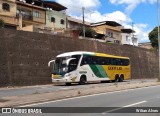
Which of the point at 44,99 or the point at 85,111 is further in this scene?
the point at 44,99

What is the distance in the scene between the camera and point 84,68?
114ft

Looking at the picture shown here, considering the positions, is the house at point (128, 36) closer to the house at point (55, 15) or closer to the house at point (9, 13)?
the house at point (55, 15)

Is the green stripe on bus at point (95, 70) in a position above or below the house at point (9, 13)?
below

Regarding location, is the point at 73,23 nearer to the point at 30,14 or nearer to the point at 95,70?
the point at 30,14

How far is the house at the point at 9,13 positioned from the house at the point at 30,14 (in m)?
1.29

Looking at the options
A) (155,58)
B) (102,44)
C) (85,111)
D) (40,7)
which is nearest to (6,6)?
(40,7)

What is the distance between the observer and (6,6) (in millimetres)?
61594

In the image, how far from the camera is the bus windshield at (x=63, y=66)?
32.9 meters

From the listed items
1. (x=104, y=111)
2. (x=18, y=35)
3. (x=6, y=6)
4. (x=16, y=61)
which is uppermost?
(x=6, y=6)

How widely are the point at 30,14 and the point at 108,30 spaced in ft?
93.5

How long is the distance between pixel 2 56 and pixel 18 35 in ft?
10.6

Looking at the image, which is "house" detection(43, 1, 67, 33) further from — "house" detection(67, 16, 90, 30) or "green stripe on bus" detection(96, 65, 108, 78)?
"green stripe on bus" detection(96, 65, 108, 78)

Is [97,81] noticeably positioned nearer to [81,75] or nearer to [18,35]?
[81,75]

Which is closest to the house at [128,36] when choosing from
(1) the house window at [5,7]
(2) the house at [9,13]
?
(2) the house at [9,13]
